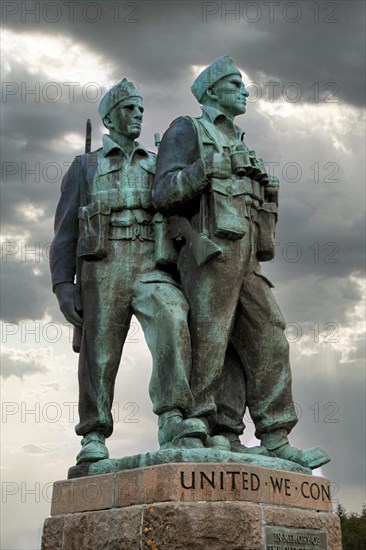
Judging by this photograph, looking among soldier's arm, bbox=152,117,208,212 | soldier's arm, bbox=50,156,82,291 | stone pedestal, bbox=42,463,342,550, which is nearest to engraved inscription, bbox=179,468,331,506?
stone pedestal, bbox=42,463,342,550

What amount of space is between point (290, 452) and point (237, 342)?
3.76 feet

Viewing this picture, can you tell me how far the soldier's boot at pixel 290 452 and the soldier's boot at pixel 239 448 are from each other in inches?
4.4

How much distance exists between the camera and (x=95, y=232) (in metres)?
9.29

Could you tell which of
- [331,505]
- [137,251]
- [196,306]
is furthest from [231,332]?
[331,505]

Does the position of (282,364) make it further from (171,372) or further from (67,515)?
(67,515)

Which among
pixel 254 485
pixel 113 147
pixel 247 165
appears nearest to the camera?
pixel 254 485

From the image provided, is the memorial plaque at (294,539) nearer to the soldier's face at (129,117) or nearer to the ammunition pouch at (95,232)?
the ammunition pouch at (95,232)

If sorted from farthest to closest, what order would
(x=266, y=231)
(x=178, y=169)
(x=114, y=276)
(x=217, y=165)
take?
(x=266, y=231) < (x=114, y=276) < (x=178, y=169) < (x=217, y=165)

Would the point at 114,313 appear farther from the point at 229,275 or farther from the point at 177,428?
the point at 177,428

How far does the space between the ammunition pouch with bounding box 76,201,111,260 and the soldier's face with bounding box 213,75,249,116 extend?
156 cm

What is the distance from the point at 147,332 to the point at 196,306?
54cm

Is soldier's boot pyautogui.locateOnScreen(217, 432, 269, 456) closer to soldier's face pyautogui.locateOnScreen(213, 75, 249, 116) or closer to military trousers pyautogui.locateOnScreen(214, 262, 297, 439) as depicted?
military trousers pyautogui.locateOnScreen(214, 262, 297, 439)

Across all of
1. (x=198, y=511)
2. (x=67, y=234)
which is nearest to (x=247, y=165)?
(x=67, y=234)

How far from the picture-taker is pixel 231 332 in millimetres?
9180
